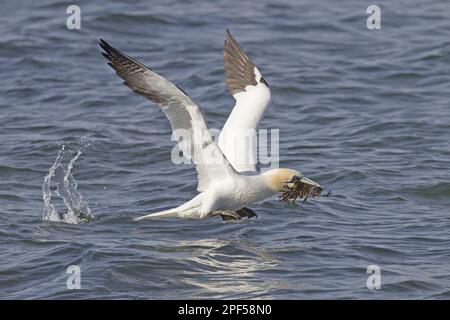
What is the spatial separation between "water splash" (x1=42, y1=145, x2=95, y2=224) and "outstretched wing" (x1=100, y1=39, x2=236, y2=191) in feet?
6.39

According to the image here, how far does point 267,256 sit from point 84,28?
10814mm

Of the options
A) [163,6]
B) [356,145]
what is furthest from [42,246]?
[163,6]

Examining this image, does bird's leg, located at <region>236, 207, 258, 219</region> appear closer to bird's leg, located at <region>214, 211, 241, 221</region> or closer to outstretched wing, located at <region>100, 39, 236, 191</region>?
bird's leg, located at <region>214, 211, 241, 221</region>

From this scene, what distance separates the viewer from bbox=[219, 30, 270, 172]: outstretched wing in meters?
10.8

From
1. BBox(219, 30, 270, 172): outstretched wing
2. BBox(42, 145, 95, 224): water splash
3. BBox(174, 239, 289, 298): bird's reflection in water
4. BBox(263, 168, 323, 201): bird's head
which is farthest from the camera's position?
BBox(42, 145, 95, 224): water splash

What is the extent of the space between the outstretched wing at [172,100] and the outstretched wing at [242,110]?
97 cm

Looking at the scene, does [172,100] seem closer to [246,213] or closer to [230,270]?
[230,270]

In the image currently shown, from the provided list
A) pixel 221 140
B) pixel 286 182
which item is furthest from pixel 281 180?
pixel 221 140

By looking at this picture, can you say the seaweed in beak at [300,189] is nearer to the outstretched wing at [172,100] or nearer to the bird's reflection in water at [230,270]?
the bird's reflection in water at [230,270]

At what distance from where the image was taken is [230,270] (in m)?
9.68

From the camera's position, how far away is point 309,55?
1866cm

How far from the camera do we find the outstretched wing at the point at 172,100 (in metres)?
9.30

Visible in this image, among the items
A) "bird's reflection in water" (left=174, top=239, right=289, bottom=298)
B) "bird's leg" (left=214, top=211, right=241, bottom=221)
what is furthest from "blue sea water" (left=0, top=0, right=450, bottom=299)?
"bird's leg" (left=214, top=211, right=241, bottom=221)

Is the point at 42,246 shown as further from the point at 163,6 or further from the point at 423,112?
the point at 163,6
